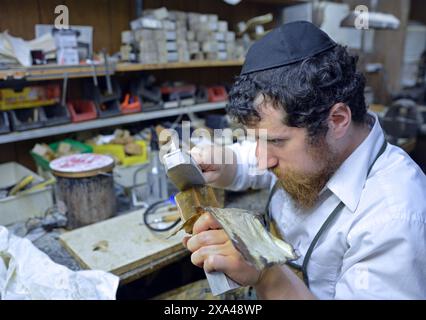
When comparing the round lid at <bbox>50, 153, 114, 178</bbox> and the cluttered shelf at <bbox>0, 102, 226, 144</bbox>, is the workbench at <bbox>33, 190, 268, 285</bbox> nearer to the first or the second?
the round lid at <bbox>50, 153, 114, 178</bbox>

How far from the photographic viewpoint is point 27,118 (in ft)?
5.33

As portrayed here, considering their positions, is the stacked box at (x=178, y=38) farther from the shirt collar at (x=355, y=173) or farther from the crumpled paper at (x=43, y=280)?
the shirt collar at (x=355, y=173)

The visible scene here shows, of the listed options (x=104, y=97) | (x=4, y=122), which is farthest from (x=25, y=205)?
(x=104, y=97)

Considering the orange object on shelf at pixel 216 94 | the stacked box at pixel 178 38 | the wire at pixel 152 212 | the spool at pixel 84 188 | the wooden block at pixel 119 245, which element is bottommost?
the wooden block at pixel 119 245

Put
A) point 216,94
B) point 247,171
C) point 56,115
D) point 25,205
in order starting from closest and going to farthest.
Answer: point 247,171 < point 25,205 < point 56,115 < point 216,94

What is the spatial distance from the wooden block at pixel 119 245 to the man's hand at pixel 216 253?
475mm

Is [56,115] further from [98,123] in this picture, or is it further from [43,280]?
[43,280]

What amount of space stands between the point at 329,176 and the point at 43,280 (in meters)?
0.83

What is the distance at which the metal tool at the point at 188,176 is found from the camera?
64 cm

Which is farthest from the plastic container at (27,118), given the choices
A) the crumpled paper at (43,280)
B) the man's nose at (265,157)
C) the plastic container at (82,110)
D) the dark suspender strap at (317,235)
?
the dark suspender strap at (317,235)

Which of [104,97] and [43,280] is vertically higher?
[104,97]

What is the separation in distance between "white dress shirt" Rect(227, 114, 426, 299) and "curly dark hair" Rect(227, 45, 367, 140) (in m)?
0.15

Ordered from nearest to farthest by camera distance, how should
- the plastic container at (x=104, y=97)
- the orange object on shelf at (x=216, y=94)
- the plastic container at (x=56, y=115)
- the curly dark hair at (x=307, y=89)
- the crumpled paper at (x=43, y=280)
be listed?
the curly dark hair at (x=307, y=89), the crumpled paper at (x=43, y=280), the plastic container at (x=56, y=115), the plastic container at (x=104, y=97), the orange object on shelf at (x=216, y=94)
